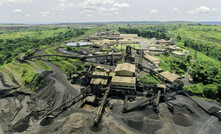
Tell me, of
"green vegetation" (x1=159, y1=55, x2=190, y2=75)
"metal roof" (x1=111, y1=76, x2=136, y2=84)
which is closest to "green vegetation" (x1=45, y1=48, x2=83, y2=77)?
"metal roof" (x1=111, y1=76, x2=136, y2=84)

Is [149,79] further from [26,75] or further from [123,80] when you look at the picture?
[26,75]

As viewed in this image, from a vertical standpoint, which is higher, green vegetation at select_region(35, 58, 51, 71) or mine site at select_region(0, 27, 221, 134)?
green vegetation at select_region(35, 58, 51, 71)

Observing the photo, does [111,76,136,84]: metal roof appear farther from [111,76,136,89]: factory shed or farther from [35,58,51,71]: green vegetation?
[35,58,51,71]: green vegetation

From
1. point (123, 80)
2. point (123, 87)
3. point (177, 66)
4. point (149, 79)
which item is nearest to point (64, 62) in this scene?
point (123, 80)

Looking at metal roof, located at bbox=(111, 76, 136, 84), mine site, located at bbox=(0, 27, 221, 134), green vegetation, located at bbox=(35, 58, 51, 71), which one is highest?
metal roof, located at bbox=(111, 76, 136, 84)

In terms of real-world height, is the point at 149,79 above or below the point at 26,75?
below

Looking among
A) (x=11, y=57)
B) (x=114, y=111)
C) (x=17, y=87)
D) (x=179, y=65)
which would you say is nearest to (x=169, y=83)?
(x=179, y=65)

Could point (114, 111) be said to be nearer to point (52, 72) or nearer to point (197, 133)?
point (197, 133)

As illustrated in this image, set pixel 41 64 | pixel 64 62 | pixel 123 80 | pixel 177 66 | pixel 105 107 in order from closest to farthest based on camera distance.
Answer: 1. pixel 105 107
2. pixel 123 80
3. pixel 177 66
4. pixel 64 62
5. pixel 41 64

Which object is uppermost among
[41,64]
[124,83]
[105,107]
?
[124,83]

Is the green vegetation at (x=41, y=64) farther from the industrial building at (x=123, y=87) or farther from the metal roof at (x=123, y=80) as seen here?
the industrial building at (x=123, y=87)

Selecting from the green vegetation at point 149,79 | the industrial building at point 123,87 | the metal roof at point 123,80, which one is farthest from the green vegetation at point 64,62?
the green vegetation at point 149,79
